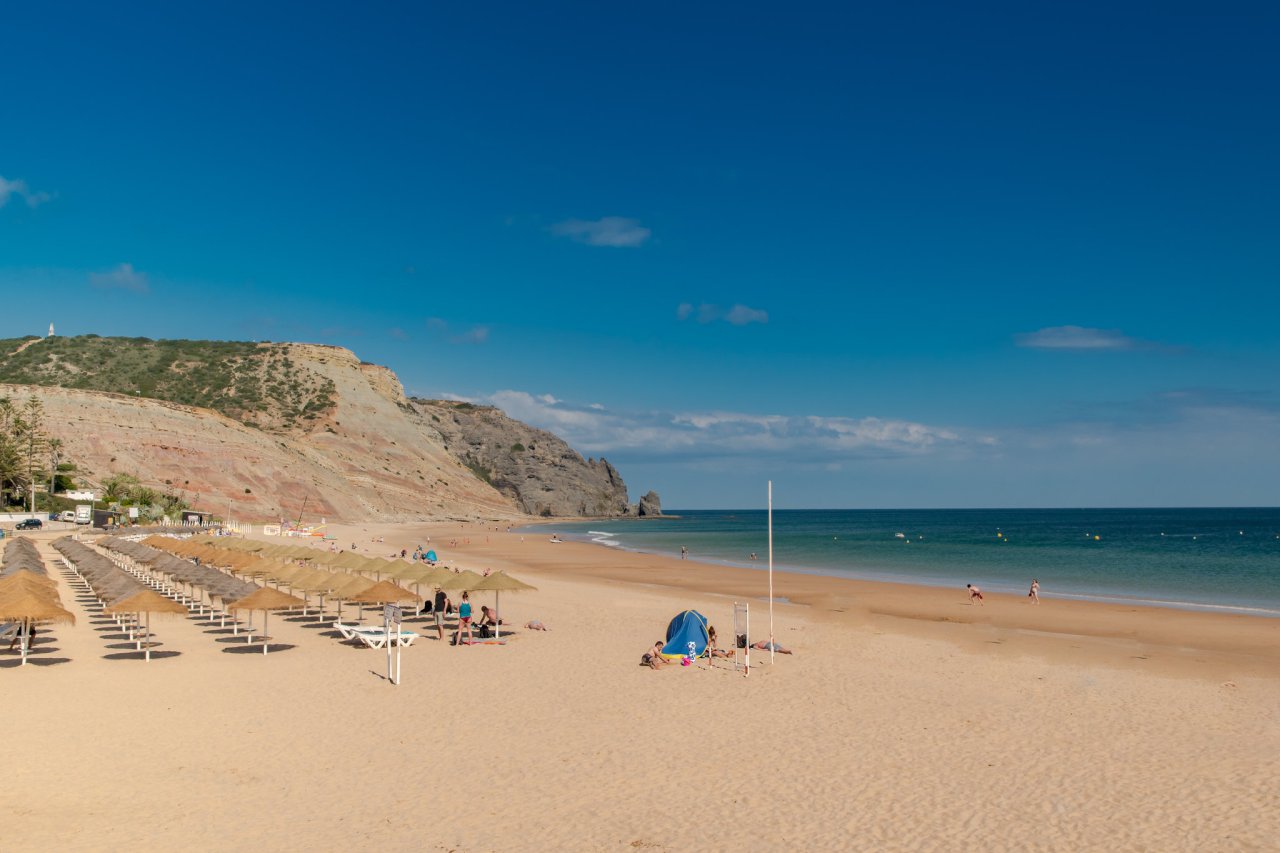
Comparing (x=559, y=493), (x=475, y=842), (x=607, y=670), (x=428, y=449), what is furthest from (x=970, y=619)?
(x=559, y=493)

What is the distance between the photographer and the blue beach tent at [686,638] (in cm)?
1939

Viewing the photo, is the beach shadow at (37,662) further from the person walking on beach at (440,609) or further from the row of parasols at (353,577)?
the person walking on beach at (440,609)

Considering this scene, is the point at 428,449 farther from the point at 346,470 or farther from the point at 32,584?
the point at 32,584

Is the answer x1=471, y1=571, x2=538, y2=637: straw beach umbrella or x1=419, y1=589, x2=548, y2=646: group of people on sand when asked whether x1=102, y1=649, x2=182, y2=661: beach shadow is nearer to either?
x1=419, y1=589, x2=548, y2=646: group of people on sand

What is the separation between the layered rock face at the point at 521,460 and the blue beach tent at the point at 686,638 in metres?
134

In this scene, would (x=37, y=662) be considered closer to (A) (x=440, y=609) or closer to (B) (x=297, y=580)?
(B) (x=297, y=580)

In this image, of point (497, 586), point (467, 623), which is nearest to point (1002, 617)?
point (497, 586)

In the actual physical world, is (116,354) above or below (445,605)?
above

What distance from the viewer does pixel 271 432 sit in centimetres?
10388

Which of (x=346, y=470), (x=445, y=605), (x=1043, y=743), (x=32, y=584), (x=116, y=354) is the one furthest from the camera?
(x=116, y=354)

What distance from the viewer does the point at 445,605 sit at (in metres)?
24.7

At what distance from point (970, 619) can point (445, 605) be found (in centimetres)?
1735

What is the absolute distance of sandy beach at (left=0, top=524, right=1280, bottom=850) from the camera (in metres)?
9.79

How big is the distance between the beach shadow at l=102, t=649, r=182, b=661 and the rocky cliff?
222ft
